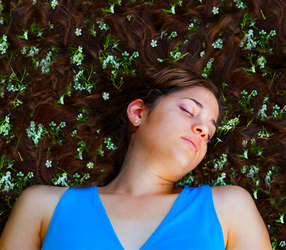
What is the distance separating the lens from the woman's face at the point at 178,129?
2.36 meters

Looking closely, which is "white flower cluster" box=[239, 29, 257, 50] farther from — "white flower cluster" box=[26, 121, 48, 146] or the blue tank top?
"white flower cluster" box=[26, 121, 48, 146]

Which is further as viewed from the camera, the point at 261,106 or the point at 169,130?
the point at 261,106

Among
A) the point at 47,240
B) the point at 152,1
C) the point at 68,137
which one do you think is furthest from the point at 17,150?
the point at 152,1

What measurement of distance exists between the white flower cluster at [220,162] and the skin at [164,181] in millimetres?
434

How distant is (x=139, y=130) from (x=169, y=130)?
9.8 inches

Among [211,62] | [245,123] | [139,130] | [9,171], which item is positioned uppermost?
[211,62]

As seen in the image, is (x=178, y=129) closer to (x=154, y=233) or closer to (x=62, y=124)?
(x=154, y=233)

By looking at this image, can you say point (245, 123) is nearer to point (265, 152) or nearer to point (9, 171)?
point (265, 152)

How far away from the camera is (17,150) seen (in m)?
3.00

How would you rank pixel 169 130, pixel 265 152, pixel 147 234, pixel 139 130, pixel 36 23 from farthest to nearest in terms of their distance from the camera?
pixel 36 23
pixel 265 152
pixel 139 130
pixel 169 130
pixel 147 234

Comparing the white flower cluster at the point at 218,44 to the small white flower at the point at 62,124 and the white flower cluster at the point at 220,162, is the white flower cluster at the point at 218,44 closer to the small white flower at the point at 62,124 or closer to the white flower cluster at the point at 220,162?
the white flower cluster at the point at 220,162

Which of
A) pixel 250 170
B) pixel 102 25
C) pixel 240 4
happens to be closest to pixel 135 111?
pixel 102 25

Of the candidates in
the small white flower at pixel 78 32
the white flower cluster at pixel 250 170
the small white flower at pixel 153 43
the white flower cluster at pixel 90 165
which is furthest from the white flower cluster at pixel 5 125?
the white flower cluster at pixel 250 170

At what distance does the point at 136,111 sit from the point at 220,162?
746mm
